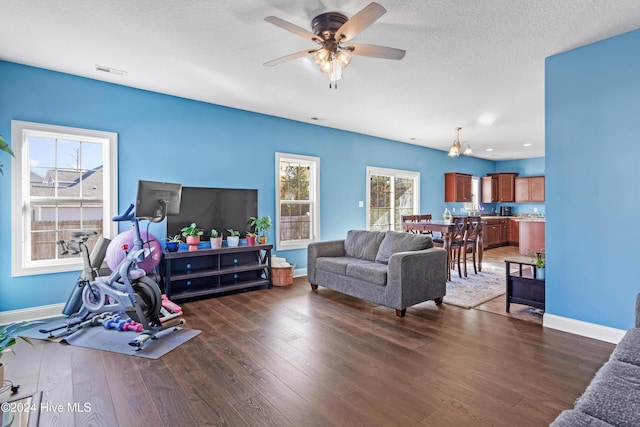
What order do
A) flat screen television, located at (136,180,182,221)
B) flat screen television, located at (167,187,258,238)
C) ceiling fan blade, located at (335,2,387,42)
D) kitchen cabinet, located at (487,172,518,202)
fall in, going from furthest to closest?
1. kitchen cabinet, located at (487,172,518,202)
2. flat screen television, located at (167,187,258,238)
3. flat screen television, located at (136,180,182,221)
4. ceiling fan blade, located at (335,2,387,42)

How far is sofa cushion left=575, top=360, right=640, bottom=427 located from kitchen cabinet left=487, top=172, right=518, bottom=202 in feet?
31.8

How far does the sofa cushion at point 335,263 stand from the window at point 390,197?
8.16ft

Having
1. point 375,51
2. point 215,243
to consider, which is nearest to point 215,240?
point 215,243

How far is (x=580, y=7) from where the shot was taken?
2.42 metres

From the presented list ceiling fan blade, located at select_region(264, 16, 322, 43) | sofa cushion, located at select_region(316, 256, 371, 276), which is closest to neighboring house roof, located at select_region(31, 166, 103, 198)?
sofa cushion, located at select_region(316, 256, 371, 276)

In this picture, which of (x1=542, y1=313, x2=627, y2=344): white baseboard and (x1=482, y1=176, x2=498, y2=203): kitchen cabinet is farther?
(x1=482, y1=176, x2=498, y2=203): kitchen cabinet

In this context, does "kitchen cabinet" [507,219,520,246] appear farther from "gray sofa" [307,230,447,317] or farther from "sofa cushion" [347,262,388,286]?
"sofa cushion" [347,262,388,286]

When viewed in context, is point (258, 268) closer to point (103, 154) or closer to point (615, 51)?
point (103, 154)

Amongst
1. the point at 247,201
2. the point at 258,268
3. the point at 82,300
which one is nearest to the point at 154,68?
the point at 247,201

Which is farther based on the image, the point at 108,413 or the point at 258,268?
the point at 258,268

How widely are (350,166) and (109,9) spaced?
15.3 feet

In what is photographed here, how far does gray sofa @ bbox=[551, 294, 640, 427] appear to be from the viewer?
1.13 metres

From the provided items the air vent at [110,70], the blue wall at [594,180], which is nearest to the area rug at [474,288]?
the blue wall at [594,180]

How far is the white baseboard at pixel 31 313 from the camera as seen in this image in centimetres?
333
